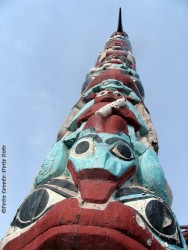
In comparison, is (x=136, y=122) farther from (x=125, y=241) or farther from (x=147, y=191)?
(x=125, y=241)

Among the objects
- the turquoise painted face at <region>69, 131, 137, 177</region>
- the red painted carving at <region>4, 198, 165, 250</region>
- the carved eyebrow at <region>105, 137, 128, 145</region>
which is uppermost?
the carved eyebrow at <region>105, 137, 128, 145</region>

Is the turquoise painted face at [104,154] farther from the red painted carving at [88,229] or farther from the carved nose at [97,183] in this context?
the red painted carving at [88,229]

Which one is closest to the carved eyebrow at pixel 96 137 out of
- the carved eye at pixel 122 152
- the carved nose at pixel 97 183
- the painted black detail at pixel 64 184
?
the carved eye at pixel 122 152

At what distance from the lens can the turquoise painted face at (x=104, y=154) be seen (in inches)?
118

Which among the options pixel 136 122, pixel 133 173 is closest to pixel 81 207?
pixel 133 173

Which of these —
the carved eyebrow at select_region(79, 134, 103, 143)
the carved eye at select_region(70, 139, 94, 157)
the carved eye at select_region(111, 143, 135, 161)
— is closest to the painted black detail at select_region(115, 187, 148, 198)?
the carved eye at select_region(111, 143, 135, 161)

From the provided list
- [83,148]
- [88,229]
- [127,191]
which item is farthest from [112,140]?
[88,229]

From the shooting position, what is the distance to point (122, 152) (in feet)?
10.6

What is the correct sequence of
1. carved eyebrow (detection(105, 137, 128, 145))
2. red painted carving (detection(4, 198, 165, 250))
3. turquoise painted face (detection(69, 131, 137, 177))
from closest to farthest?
red painted carving (detection(4, 198, 165, 250)) < turquoise painted face (detection(69, 131, 137, 177)) < carved eyebrow (detection(105, 137, 128, 145))

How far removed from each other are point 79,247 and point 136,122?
2.33 m

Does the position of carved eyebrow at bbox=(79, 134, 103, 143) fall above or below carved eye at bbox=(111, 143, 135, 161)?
above

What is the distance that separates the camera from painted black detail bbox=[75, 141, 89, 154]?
324 centimetres

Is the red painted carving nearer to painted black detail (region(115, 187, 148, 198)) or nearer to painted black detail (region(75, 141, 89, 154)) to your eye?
painted black detail (region(115, 187, 148, 198))

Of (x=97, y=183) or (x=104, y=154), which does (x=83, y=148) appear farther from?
Answer: (x=97, y=183)
